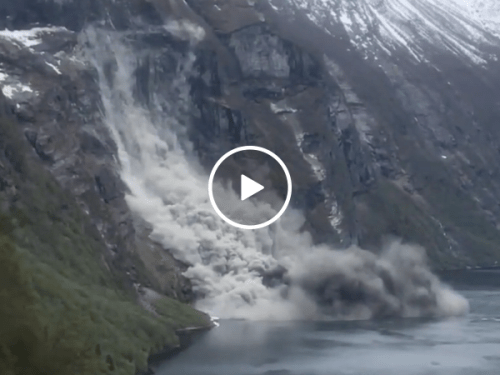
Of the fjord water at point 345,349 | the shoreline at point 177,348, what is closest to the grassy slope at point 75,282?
the shoreline at point 177,348

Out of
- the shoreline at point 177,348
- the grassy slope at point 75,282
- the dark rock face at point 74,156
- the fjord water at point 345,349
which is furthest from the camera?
Answer: the dark rock face at point 74,156

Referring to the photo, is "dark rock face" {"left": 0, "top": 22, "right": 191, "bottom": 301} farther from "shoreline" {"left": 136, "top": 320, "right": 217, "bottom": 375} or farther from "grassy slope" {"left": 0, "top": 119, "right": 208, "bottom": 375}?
"shoreline" {"left": 136, "top": 320, "right": 217, "bottom": 375}

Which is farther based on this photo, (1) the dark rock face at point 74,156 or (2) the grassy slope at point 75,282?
(1) the dark rock face at point 74,156

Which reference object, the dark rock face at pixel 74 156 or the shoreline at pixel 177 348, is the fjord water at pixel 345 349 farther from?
the dark rock face at pixel 74 156

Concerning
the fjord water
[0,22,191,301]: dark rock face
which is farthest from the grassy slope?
[0,22,191,301]: dark rock face

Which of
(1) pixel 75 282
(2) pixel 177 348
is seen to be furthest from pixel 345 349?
(1) pixel 75 282

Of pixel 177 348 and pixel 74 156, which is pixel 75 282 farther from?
pixel 74 156

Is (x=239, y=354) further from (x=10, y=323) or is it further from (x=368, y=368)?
(x=10, y=323)
